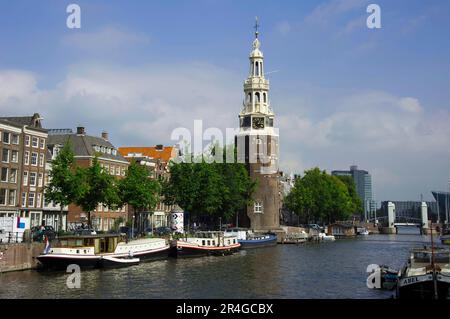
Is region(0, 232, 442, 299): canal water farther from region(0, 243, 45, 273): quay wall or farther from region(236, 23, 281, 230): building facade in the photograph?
region(236, 23, 281, 230): building facade

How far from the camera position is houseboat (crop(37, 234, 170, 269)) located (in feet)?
152

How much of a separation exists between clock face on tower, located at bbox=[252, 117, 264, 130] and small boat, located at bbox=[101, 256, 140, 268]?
181ft

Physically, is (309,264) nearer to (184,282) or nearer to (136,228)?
(184,282)

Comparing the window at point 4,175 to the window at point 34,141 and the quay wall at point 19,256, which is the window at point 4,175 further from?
the quay wall at point 19,256

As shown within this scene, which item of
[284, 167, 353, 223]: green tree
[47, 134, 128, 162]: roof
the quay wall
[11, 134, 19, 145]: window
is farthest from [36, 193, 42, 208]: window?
[284, 167, 353, 223]: green tree

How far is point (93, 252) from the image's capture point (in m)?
49.4

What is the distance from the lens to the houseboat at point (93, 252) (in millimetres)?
46438

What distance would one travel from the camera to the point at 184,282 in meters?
40.9

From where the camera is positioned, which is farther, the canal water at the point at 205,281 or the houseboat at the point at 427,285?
the canal water at the point at 205,281

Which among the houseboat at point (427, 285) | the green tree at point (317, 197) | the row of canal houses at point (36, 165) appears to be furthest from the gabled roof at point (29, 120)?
the green tree at point (317, 197)

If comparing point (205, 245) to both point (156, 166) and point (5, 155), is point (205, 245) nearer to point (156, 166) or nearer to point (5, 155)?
point (5, 155)

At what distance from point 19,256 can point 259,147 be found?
65.1m

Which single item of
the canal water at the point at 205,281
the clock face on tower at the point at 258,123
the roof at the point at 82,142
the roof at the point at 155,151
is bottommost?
the canal water at the point at 205,281
